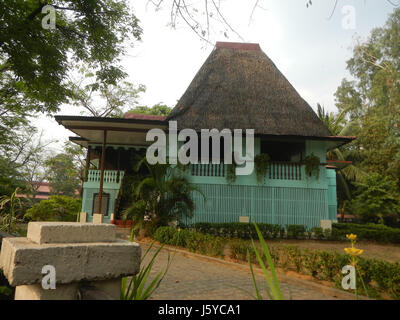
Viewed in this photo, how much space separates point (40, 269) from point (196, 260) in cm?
607

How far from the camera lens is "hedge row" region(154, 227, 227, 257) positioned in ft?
23.5

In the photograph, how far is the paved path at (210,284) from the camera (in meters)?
4.08

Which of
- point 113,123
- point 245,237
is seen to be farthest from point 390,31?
point 113,123

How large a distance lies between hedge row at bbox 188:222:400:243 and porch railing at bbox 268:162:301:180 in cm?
231

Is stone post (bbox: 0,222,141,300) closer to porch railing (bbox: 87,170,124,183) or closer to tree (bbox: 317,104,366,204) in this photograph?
porch railing (bbox: 87,170,124,183)

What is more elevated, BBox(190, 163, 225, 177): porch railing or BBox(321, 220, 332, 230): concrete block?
BBox(190, 163, 225, 177): porch railing

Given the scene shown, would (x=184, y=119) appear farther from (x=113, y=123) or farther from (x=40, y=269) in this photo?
(x=40, y=269)

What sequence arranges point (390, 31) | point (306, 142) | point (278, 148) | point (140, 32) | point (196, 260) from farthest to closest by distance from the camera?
point (390, 31)
point (278, 148)
point (306, 142)
point (140, 32)
point (196, 260)

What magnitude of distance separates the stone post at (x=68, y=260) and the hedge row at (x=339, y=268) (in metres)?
3.30

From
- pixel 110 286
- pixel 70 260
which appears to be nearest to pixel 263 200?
pixel 110 286

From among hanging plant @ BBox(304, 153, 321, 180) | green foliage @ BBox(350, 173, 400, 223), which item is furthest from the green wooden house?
green foliage @ BBox(350, 173, 400, 223)

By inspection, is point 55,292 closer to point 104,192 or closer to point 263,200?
point 263,200

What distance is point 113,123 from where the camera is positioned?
11.2 m

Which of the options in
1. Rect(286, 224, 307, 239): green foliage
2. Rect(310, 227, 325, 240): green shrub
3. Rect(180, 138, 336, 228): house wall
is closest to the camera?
Rect(286, 224, 307, 239): green foliage
